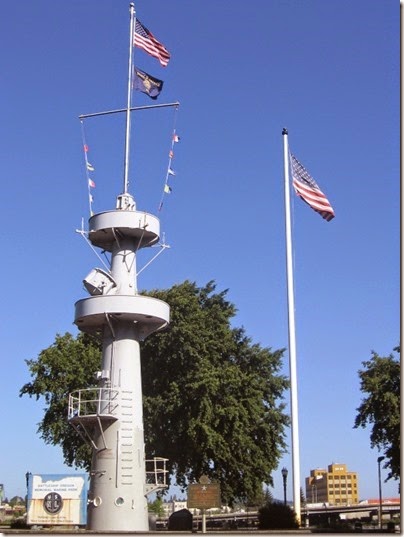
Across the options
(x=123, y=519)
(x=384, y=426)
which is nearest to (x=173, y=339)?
(x=384, y=426)

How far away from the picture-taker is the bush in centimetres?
2781

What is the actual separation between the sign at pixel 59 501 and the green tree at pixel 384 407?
2590 cm

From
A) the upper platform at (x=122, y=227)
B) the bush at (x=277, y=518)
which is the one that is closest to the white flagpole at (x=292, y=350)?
the bush at (x=277, y=518)

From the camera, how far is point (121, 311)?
29.8 meters

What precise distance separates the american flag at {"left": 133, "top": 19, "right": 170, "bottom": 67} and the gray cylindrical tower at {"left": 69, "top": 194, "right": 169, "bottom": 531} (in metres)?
6.64

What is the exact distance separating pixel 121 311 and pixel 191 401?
66.8 ft

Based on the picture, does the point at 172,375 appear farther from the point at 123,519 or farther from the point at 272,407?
the point at 123,519

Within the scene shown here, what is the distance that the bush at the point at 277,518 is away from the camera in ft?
91.2

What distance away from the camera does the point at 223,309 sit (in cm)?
5531

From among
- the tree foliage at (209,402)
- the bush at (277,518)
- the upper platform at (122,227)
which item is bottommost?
the bush at (277,518)

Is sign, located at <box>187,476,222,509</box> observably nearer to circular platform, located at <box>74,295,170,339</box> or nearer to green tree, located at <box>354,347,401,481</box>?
circular platform, located at <box>74,295,170,339</box>

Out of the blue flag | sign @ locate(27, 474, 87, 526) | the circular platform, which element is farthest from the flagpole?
sign @ locate(27, 474, 87, 526)

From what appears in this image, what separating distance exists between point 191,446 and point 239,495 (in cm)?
602

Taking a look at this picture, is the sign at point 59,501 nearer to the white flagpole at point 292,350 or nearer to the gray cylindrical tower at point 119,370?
the gray cylindrical tower at point 119,370
